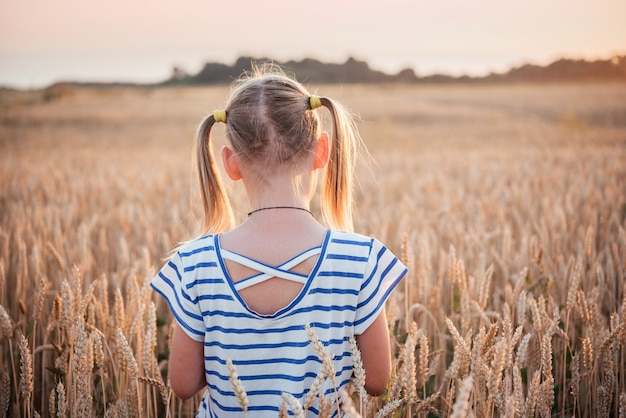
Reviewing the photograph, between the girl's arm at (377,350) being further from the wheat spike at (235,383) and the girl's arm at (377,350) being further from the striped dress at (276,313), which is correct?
the wheat spike at (235,383)

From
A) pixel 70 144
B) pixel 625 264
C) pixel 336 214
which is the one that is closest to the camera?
pixel 336 214

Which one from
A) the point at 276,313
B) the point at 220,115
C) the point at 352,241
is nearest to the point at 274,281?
the point at 276,313

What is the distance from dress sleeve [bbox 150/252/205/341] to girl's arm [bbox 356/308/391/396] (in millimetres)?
438

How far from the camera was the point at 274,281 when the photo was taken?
1.31 metres

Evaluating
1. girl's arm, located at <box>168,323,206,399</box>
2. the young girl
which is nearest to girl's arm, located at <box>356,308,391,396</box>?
the young girl

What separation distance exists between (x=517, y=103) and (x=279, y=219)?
27.6 meters

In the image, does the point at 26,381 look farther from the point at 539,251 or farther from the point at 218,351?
the point at 539,251

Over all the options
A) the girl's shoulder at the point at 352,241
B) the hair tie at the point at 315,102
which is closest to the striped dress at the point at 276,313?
the girl's shoulder at the point at 352,241

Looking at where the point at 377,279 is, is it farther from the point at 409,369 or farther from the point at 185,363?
the point at 185,363

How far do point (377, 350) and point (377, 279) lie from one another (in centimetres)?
21

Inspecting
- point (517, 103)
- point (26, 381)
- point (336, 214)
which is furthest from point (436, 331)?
point (517, 103)

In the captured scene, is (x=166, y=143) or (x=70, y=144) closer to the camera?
(x=70, y=144)

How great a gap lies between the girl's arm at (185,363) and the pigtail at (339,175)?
0.54 metres

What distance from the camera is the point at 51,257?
126 inches
